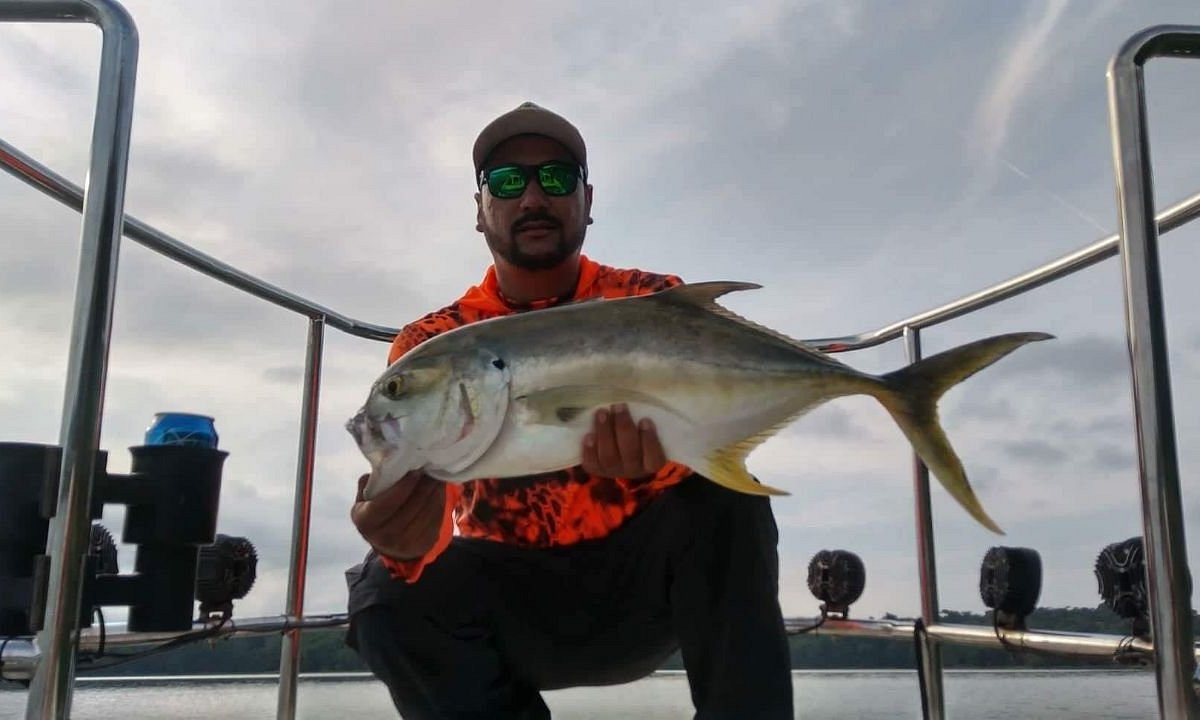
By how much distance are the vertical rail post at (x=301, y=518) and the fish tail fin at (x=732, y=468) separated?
1.88 m

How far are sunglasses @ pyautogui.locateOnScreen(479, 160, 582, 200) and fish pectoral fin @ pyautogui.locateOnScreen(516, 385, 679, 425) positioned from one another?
4.43 feet

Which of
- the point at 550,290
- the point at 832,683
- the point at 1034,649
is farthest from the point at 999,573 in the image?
the point at 832,683

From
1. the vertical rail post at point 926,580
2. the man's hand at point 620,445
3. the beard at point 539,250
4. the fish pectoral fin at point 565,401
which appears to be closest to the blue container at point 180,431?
the fish pectoral fin at point 565,401

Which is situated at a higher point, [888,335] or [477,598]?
[888,335]

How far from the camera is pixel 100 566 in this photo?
2318mm

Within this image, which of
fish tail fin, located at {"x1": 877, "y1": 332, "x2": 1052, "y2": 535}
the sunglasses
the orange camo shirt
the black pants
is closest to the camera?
fish tail fin, located at {"x1": 877, "y1": 332, "x2": 1052, "y2": 535}

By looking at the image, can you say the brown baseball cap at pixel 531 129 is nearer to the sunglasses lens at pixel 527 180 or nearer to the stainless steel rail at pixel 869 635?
the sunglasses lens at pixel 527 180

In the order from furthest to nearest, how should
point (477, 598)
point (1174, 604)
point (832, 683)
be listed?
point (832, 683)
point (477, 598)
point (1174, 604)

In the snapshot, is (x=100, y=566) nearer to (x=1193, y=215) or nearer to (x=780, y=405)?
(x=780, y=405)

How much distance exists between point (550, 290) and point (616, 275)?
0.26 metres

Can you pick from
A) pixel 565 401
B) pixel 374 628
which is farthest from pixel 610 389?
pixel 374 628

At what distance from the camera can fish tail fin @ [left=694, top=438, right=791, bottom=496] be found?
218 cm

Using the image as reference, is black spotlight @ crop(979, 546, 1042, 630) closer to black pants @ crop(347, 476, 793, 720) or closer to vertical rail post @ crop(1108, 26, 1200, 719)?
black pants @ crop(347, 476, 793, 720)

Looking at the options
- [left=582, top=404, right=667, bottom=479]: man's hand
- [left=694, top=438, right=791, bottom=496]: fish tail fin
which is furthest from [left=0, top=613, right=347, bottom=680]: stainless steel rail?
[left=694, top=438, right=791, bottom=496]: fish tail fin
